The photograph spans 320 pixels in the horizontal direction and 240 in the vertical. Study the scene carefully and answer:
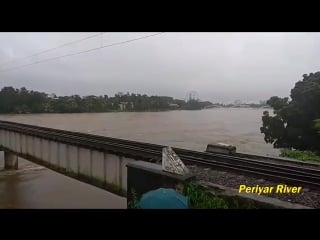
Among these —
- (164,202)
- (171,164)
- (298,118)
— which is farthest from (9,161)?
(164,202)

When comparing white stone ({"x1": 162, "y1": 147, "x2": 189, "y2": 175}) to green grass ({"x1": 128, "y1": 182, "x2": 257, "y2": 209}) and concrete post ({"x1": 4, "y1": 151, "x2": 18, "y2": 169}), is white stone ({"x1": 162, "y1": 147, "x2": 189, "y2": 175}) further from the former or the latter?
concrete post ({"x1": 4, "y1": 151, "x2": 18, "y2": 169})

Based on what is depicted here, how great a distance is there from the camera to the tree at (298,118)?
2588cm

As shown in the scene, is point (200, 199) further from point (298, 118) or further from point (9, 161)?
point (9, 161)

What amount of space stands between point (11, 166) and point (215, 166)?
26.2m

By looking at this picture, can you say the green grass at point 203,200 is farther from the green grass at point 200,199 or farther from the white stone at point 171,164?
the white stone at point 171,164

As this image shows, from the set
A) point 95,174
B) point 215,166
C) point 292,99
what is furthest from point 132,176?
→ point 292,99

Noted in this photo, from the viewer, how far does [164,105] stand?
314 ft

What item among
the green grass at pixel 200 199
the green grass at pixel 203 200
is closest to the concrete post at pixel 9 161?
the green grass at pixel 203 200

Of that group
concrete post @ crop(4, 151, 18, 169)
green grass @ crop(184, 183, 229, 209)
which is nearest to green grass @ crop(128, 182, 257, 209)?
green grass @ crop(184, 183, 229, 209)

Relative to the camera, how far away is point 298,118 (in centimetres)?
2692
